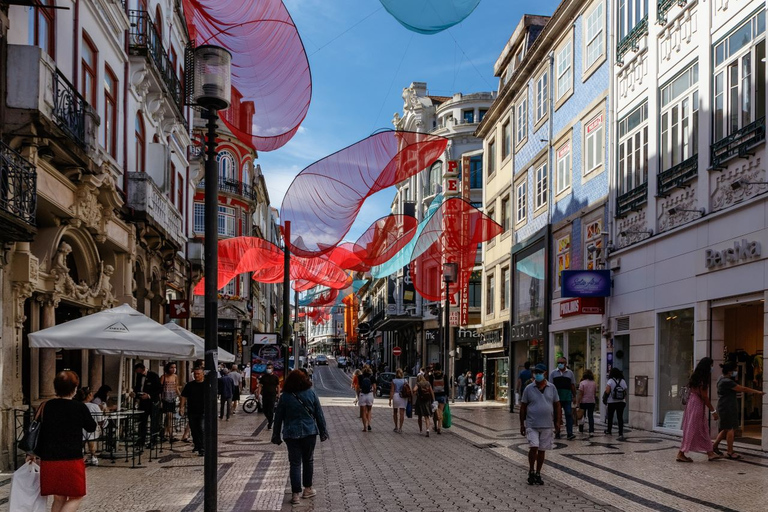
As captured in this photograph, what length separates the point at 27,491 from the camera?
6895 millimetres

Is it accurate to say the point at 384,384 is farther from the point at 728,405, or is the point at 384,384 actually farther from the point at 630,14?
the point at 728,405

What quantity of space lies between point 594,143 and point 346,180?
11.5 metres

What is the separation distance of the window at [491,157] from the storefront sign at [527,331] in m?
8.80

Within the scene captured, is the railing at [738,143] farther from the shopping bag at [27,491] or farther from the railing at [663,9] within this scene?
the shopping bag at [27,491]

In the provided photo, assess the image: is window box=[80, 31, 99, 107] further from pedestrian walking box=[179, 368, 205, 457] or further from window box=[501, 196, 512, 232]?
window box=[501, 196, 512, 232]

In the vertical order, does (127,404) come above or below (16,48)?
below

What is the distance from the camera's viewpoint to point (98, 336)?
1288 cm

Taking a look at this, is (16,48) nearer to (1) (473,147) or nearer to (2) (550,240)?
(2) (550,240)

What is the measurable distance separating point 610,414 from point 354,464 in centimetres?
711

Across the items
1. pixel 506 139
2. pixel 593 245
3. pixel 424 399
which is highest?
pixel 506 139

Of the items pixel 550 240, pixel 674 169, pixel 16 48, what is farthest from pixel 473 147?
pixel 16 48

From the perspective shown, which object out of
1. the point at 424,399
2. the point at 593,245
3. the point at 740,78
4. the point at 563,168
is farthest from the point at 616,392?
the point at 563,168

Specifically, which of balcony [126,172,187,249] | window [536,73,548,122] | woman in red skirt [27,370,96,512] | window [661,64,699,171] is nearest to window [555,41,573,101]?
window [536,73,548,122]

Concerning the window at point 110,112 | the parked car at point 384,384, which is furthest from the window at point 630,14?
the parked car at point 384,384
